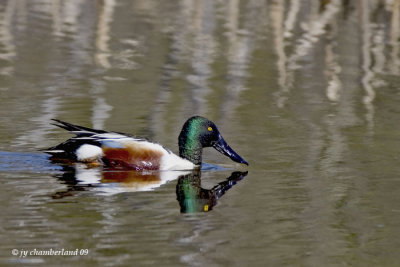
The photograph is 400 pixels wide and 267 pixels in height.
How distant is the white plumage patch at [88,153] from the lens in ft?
30.3

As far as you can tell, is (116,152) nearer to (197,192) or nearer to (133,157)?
(133,157)

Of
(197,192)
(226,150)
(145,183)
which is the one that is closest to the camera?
(197,192)

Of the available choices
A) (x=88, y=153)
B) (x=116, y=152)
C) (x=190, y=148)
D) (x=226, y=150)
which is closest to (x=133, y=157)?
(x=116, y=152)

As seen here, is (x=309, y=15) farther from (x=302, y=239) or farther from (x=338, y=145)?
(x=302, y=239)

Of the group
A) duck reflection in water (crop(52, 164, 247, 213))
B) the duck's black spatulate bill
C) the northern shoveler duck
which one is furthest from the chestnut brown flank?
the duck's black spatulate bill

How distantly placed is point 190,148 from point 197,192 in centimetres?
108

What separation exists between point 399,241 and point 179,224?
61.6 inches

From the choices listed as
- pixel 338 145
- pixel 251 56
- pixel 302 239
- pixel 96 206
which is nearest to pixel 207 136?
pixel 338 145

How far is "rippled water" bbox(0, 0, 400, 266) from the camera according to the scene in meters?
6.78

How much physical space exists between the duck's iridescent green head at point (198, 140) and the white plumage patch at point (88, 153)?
800 mm

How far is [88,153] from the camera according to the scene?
9250 millimetres

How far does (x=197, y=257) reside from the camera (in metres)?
6.40

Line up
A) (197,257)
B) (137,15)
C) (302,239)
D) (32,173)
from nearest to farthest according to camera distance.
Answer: (197,257) < (302,239) < (32,173) < (137,15)

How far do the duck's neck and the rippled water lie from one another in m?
0.18
